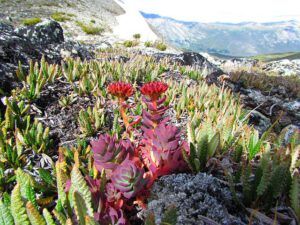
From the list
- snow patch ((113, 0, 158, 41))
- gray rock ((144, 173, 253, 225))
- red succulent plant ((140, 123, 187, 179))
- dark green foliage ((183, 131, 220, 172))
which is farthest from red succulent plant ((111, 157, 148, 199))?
snow patch ((113, 0, 158, 41))

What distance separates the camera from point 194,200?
4.93 feet

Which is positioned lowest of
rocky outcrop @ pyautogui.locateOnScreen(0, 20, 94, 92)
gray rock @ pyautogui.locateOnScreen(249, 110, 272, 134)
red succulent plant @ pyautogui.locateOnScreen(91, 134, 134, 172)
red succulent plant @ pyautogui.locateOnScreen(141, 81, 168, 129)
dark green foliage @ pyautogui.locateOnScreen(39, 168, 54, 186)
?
gray rock @ pyautogui.locateOnScreen(249, 110, 272, 134)

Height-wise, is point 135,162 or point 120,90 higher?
point 120,90

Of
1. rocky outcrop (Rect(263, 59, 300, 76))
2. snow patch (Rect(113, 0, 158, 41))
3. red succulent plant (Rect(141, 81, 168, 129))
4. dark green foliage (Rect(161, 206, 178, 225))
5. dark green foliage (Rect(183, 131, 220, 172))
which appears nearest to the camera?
dark green foliage (Rect(161, 206, 178, 225))

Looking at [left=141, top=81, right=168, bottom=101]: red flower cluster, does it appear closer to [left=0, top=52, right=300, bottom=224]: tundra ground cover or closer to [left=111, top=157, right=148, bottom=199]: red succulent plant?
[left=0, top=52, right=300, bottom=224]: tundra ground cover

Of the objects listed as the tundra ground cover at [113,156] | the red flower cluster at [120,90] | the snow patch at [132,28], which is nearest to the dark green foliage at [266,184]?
the tundra ground cover at [113,156]

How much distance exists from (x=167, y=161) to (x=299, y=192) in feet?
2.40

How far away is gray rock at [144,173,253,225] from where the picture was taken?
141cm

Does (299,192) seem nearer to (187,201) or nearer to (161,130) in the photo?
(187,201)

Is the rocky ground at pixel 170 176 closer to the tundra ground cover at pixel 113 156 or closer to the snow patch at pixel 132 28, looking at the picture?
the tundra ground cover at pixel 113 156

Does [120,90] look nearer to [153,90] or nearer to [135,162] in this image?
[153,90]

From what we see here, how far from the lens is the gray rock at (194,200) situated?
141 cm

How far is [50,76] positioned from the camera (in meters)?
3.83

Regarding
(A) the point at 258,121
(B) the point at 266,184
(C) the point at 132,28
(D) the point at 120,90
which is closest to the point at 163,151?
(B) the point at 266,184
